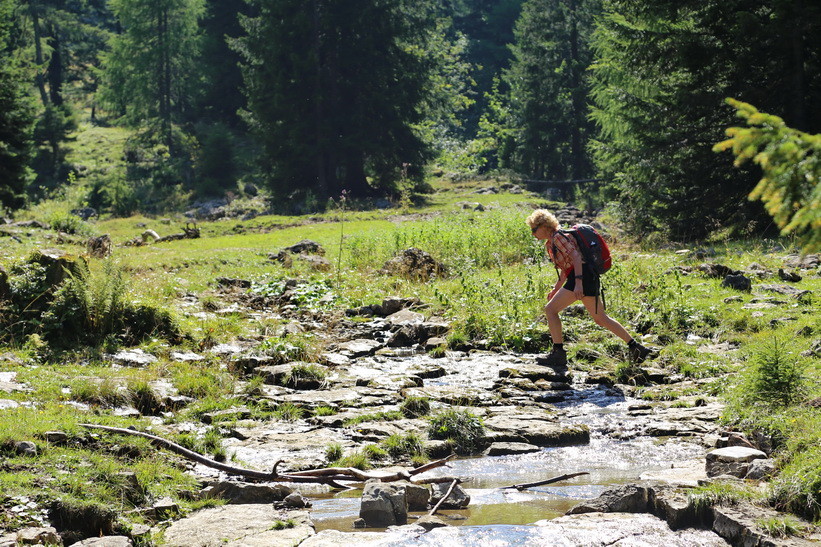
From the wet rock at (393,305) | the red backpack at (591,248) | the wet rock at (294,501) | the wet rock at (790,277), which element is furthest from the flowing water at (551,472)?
the wet rock at (393,305)

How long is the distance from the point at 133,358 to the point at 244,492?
4796 mm

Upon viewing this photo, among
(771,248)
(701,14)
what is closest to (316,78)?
(701,14)

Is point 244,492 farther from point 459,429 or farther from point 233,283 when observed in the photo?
point 233,283

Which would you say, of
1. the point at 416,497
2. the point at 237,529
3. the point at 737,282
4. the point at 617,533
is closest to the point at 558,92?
the point at 737,282

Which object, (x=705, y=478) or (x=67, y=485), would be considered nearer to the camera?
(x=67, y=485)

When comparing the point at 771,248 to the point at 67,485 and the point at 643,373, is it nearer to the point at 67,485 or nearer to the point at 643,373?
the point at 643,373

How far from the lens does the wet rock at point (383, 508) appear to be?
6.22 meters

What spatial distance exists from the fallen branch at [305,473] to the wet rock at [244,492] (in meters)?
0.25

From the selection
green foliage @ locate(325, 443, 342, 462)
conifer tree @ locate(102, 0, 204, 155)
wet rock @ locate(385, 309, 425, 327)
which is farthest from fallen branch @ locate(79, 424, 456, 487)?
conifer tree @ locate(102, 0, 204, 155)

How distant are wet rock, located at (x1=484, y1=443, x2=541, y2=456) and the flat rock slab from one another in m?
2.39

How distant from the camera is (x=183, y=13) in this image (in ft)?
190

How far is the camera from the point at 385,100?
1663 inches

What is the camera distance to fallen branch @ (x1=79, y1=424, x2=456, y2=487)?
7180 mm

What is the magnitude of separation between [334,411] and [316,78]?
1347 inches
